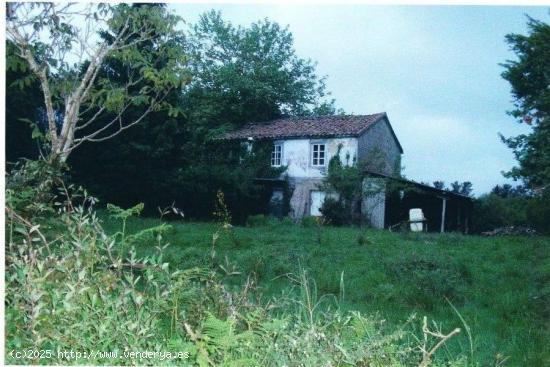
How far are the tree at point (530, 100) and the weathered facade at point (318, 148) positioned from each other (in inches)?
33.3

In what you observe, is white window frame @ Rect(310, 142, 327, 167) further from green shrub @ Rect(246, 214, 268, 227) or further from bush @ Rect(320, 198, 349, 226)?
green shrub @ Rect(246, 214, 268, 227)

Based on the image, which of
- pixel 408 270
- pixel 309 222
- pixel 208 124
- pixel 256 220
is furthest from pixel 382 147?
pixel 208 124

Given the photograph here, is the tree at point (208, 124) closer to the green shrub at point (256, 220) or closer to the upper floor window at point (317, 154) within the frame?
the green shrub at point (256, 220)

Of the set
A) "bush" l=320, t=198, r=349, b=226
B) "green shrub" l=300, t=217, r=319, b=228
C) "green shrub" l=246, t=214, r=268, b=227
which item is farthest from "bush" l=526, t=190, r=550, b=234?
"green shrub" l=246, t=214, r=268, b=227

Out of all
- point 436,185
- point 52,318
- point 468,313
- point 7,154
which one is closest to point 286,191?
point 436,185

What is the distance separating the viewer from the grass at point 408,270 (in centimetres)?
326

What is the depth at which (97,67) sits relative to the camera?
144 inches

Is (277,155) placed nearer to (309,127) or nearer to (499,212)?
(309,127)

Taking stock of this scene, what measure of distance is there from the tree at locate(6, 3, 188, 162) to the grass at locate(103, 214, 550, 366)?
80 centimetres

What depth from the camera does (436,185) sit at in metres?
4.70

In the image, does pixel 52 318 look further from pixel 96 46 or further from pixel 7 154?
pixel 96 46

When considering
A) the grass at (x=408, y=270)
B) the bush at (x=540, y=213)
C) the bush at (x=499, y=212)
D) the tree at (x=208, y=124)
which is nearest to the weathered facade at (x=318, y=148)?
the tree at (x=208, y=124)

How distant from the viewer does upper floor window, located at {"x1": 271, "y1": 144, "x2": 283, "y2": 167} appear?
4.84m

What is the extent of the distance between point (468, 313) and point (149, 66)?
114 inches
